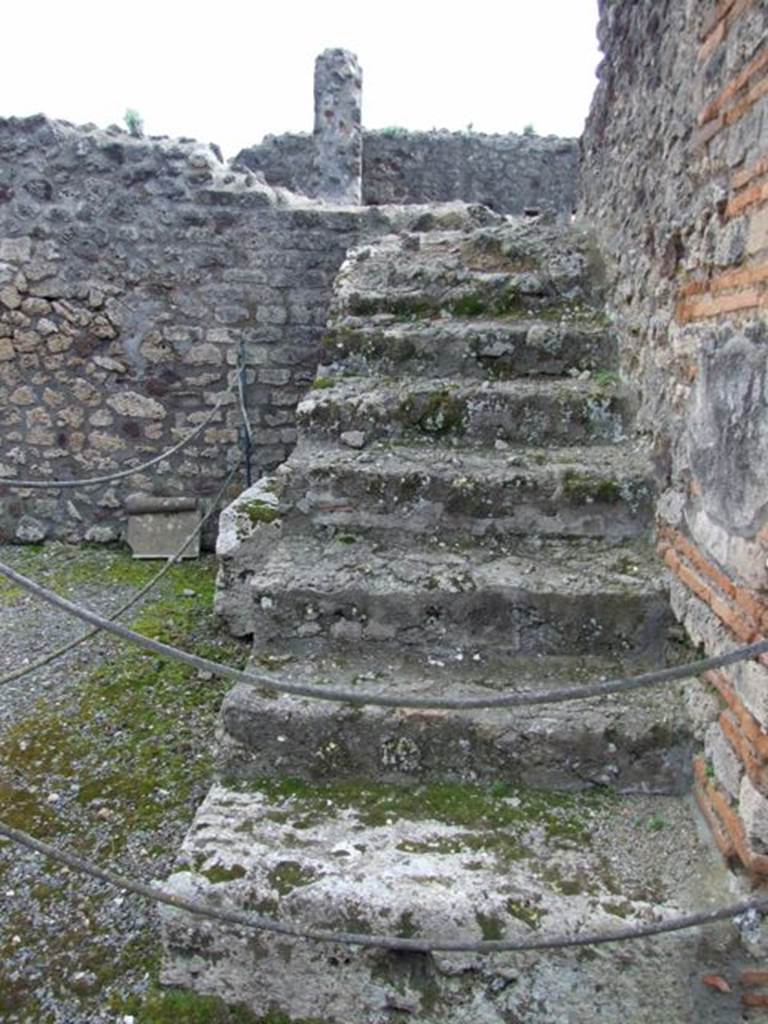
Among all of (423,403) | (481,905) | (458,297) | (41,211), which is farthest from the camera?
A: (41,211)

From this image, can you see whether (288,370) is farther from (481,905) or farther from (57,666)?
(481,905)

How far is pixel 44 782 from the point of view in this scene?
309 centimetres

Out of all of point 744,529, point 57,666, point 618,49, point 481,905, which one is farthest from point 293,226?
point 481,905

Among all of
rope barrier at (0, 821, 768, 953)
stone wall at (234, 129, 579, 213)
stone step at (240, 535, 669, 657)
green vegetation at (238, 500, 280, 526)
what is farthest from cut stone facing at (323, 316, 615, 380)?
stone wall at (234, 129, 579, 213)

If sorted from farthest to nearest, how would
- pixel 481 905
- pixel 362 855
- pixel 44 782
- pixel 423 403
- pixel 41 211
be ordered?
pixel 41 211 < pixel 423 403 < pixel 44 782 < pixel 362 855 < pixel 481 905

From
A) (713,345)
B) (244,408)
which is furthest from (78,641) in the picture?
(713,345)

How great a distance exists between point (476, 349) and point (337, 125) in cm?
603

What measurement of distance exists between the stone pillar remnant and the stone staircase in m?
5.27

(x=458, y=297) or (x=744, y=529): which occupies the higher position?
(x=458, y=297)

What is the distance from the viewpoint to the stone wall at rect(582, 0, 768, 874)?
2.01m

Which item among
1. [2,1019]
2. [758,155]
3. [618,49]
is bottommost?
[2,1019]

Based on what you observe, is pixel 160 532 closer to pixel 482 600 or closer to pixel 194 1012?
pixel 482 600

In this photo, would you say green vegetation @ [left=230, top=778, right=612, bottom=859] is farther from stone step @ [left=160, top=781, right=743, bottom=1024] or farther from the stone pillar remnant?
the stone pillar remnant

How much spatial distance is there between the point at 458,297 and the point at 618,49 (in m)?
1.32
